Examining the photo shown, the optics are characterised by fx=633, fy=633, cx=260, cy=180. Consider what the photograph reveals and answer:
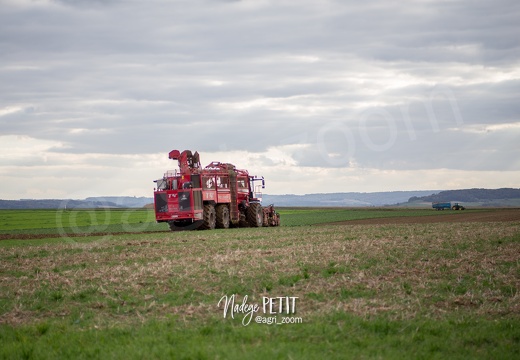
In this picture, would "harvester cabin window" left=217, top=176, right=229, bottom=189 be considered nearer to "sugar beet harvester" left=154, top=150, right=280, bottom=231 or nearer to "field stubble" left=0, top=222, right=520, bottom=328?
"sugar beet harvester" left=154, top=150, right=280, bottom=231

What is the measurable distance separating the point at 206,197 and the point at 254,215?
20.1 feet

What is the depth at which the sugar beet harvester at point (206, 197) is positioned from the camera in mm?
42000

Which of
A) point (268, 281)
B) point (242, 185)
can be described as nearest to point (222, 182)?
point (242, 185)

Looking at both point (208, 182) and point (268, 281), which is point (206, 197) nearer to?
point (208, 182)

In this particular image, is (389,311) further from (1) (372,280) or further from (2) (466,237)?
(2) (466,237)

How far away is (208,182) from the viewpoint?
1737 inches

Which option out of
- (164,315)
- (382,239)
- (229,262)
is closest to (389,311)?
(164,315)

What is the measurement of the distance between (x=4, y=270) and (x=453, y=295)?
13565mm

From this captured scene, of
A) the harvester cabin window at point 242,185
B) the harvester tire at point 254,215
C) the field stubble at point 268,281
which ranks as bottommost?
the field stubble at point 268,281

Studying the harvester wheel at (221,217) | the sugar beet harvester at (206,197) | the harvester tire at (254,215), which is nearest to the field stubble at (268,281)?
the sugar beet harvester at (206,197)

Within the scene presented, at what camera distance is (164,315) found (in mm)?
12305

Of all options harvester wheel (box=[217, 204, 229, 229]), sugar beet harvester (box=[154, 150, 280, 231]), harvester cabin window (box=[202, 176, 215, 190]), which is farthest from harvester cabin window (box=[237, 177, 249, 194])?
harvester cabin window (box=[202, 176, 215, 190])

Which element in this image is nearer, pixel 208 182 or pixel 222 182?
pixel 208 182

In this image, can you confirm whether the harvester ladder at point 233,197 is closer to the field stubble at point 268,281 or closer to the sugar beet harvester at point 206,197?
the sugar beet harvester at point 206,197
